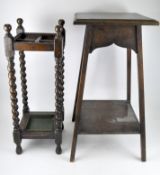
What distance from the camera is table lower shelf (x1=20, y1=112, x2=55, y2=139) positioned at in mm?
1421

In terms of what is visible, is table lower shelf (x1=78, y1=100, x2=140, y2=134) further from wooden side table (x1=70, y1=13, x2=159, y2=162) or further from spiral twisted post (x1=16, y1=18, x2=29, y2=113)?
spiral twisted post (x1=16, y1=18, x2=29, y2=113)

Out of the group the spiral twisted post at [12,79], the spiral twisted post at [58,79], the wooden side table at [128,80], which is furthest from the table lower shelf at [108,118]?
the spiral twisted post at [12,79]

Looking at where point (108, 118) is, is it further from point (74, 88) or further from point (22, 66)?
point (22, 66)

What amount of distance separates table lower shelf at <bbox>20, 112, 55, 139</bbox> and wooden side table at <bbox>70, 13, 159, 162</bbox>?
17 centimetres

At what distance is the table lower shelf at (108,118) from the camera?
4.50 ft

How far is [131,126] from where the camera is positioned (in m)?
1.40

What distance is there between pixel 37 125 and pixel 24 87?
247 millimetres

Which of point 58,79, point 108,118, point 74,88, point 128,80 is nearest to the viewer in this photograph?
point 58,79

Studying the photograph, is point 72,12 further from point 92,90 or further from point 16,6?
point 92,90

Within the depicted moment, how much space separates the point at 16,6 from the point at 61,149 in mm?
906

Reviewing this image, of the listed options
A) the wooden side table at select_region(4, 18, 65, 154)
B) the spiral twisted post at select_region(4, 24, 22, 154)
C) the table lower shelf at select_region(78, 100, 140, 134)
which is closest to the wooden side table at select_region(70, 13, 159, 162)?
the table lower shelf at select_region(78, 100, 140, 134)

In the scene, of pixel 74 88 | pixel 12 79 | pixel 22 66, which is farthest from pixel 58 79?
pixel 74 88

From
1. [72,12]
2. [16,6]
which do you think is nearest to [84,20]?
[72,12]

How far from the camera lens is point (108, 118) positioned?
1507 mm
